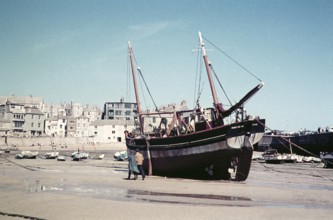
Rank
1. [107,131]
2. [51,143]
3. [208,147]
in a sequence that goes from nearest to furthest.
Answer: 1. [208,147]
2. [51,143]
3. [107,131]

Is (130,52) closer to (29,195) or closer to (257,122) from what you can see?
(257,122)

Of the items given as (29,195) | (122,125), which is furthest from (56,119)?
(29,195)

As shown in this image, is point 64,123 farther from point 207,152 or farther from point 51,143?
point 207,152

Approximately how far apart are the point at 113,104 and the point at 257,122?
131 m

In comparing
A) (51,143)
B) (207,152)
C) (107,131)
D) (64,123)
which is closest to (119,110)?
(64,123)

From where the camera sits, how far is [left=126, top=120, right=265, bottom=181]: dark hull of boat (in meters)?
23.4

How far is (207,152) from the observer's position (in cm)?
2430

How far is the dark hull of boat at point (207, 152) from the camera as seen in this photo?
76.6 feet

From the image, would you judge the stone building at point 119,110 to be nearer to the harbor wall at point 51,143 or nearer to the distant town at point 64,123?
the distant town at point 64,123

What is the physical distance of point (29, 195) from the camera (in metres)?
13.2

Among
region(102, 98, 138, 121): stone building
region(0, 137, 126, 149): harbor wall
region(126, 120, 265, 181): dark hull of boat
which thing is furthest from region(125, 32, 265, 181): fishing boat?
region(102, 98, 138, 121): stone building

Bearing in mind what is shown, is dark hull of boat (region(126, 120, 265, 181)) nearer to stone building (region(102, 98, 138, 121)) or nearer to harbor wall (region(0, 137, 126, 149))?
harbor wall (region(0, 137, 126, 149))

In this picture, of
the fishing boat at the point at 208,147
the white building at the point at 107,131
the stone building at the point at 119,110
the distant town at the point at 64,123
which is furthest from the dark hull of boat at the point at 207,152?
the stone building at the point at 119,110

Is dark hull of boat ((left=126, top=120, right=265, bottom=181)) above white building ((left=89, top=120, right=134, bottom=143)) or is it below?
below
